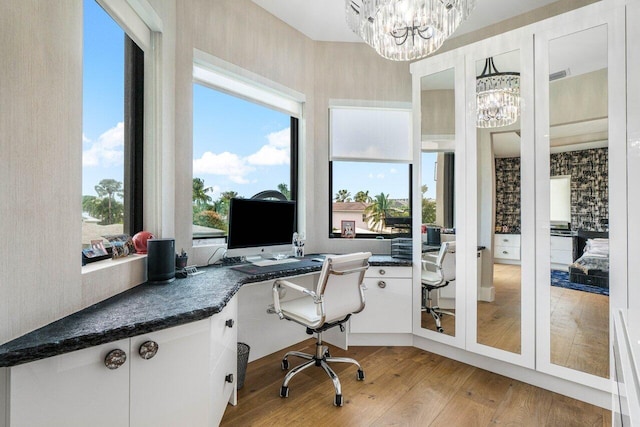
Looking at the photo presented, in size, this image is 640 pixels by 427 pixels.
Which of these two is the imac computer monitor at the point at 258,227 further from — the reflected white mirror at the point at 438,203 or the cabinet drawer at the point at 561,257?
the cabinet drawer at the point at 561,257

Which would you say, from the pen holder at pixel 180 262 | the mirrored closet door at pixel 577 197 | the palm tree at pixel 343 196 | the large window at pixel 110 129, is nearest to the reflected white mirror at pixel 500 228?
the mirrored closet door at pixel 577 197

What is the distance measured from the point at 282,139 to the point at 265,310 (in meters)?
1.72

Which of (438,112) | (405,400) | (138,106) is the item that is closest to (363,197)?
(438,112)

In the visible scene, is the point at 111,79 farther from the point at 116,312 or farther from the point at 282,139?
the point at 282,139

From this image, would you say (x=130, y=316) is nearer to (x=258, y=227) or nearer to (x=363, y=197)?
(x=258, y=227)

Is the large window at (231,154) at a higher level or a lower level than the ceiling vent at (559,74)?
lower

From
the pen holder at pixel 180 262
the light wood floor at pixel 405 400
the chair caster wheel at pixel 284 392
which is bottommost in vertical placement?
the light wood floor at pixel 405 400

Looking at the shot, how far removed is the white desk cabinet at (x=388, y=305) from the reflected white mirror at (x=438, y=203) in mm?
153

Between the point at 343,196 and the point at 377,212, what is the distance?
1.42 feet

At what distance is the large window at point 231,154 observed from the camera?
2473 millimetres

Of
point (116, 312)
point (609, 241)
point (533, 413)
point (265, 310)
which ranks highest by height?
point (609, 241)

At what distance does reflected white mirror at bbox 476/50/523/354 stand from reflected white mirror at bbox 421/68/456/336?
224 mm

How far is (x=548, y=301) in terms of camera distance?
2.09 metres

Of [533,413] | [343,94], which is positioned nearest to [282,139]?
[343,94]
